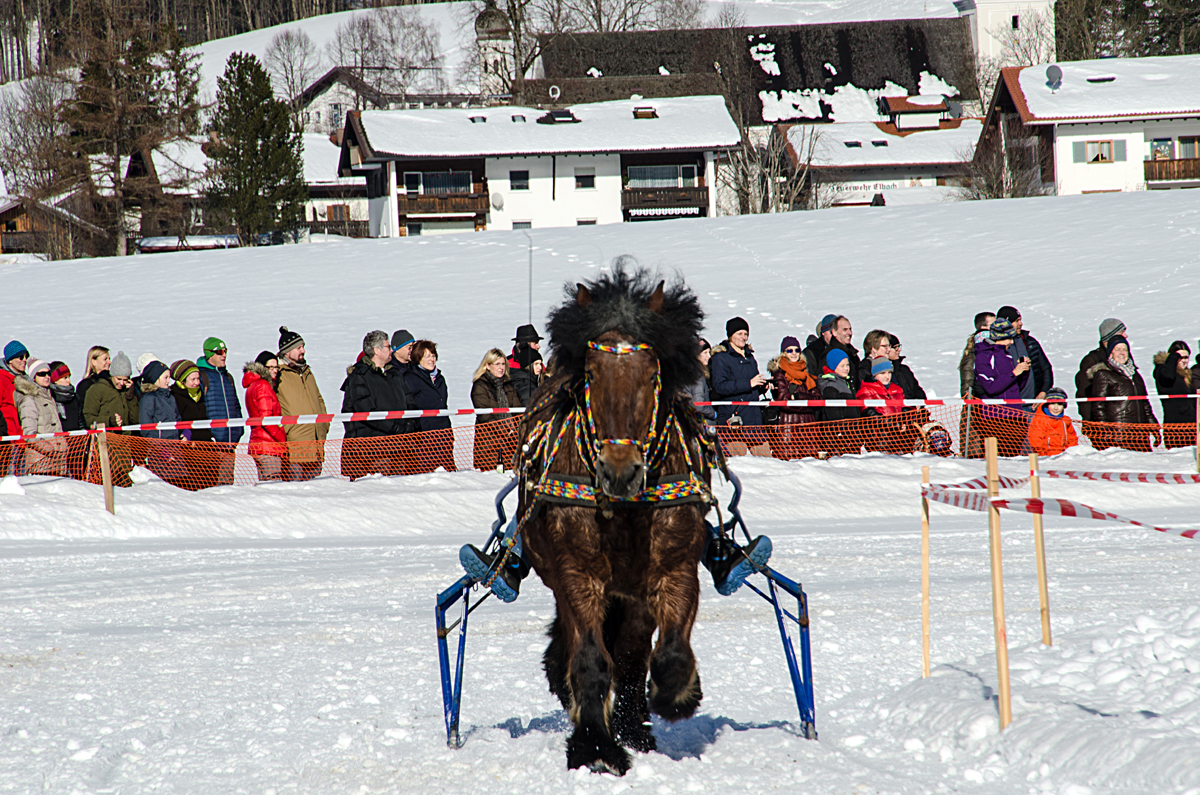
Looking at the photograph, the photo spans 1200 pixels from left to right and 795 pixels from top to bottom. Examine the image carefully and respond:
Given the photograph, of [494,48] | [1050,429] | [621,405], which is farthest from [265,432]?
[494,48]

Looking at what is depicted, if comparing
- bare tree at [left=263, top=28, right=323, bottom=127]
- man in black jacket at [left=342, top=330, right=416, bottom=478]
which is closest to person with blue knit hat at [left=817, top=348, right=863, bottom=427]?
man in black jacket at [left=342, top=330, right=416, bottom=478]

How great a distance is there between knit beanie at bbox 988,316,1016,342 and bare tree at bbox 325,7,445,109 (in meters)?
106

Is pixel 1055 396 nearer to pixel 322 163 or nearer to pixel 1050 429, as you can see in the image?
pixel 1050 429

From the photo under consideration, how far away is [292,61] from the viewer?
118 m

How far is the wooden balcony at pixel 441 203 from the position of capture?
57.1 meters

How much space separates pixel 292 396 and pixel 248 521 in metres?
1.72

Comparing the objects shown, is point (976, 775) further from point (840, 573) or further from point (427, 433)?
Answer: point (427, 433)

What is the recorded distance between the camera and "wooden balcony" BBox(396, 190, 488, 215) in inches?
2248

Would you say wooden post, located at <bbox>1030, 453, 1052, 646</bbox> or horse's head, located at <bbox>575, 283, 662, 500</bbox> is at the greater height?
horse's head, located at <bbox>575, 283, 662, 500</bbox>

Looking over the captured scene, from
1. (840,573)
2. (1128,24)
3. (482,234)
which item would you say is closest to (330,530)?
(840,573)

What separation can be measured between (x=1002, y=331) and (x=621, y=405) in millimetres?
10327

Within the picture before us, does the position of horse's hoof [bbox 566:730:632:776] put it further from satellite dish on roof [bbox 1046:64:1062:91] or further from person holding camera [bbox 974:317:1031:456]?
satellite dish on roof [bbox 1046:64:1062:91]

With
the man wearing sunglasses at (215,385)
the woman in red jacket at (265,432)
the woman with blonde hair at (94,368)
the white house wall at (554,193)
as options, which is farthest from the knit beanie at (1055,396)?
the white house wall at (554,193)

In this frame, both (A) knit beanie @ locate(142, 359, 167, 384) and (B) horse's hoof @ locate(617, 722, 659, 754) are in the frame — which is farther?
(A) knit beanie @ locate(142, 359, 167, 384)
